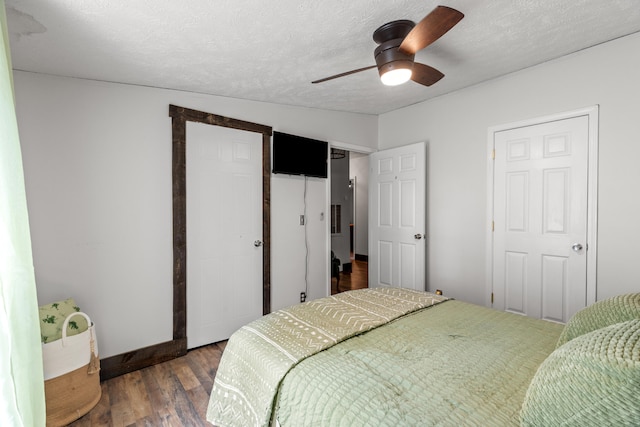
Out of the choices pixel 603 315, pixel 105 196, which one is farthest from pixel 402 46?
pixel 105 196

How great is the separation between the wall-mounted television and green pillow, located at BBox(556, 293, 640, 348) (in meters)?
2.69

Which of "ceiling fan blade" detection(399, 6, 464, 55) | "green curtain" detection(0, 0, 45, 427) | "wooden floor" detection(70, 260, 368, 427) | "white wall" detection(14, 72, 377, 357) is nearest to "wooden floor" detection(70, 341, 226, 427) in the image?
"wooden floor" detection(70, 260, 368, 427)

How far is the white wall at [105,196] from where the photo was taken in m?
2.24

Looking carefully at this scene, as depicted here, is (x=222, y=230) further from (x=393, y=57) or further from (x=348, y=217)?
(x=348, y=217)

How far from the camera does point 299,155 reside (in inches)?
137

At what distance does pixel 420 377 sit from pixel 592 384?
53 cm

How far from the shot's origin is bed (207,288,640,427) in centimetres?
79

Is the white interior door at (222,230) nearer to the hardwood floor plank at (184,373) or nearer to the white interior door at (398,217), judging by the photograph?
the hardwood floor plank at (184,373)

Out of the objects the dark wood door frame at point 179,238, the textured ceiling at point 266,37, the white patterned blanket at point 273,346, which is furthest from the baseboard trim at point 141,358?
the textured ceiling at point 266,37

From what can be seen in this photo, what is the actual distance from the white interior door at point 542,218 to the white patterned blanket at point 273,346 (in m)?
1.57

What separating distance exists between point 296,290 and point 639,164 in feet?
10.5

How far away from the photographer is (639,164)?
7.54 feet

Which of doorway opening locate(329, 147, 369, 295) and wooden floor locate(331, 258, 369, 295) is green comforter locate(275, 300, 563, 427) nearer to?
wooden floor locate(331, 258, 369, 295)

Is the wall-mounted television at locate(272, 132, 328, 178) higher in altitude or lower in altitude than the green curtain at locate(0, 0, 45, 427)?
higher
